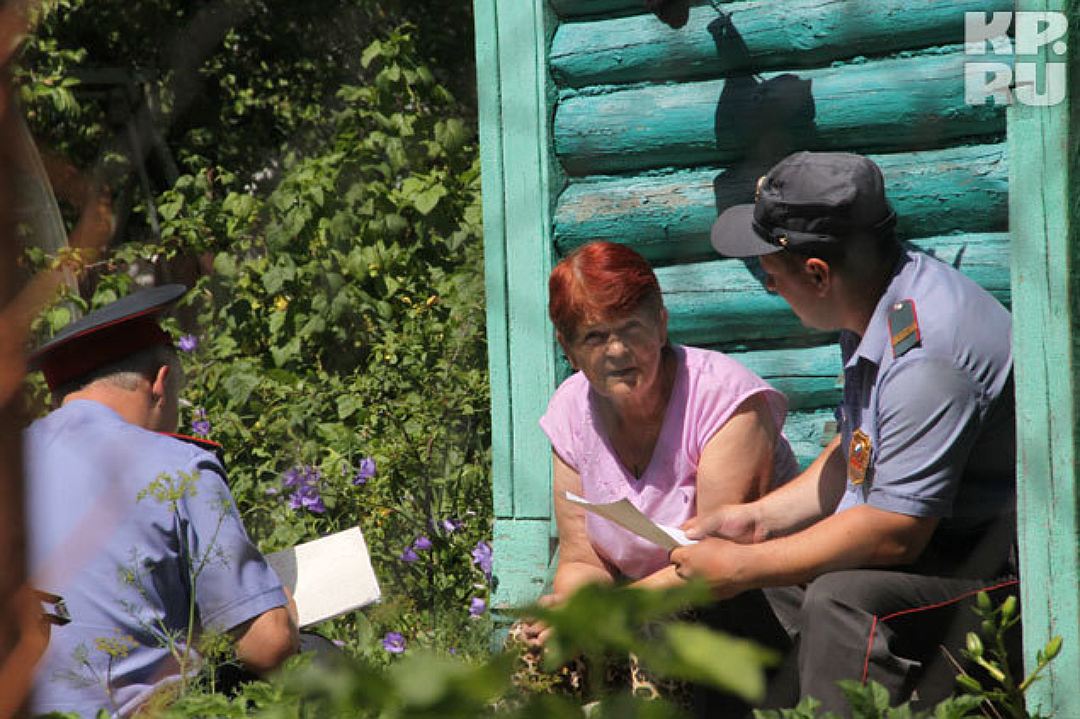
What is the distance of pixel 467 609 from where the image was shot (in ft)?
14.2

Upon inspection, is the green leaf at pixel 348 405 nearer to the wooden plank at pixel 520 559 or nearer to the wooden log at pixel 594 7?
the wooden plank at pixel 520 559

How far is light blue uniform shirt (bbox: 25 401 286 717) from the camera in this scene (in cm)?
280

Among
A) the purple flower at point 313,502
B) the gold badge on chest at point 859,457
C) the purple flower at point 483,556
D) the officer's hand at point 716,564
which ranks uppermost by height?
the gold badge on chest at point 859,457

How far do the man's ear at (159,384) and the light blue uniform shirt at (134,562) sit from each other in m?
0.13

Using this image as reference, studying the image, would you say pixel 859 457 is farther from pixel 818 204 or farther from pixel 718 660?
pixel 718 660

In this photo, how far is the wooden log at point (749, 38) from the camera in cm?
343

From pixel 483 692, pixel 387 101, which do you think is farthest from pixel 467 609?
pixel 483 692

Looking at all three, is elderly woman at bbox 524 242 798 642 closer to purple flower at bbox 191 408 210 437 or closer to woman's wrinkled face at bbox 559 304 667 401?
woman's wrinkled face at bbox 559 304 667 401

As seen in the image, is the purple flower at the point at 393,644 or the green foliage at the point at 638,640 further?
the purple flower at the point at 393,644

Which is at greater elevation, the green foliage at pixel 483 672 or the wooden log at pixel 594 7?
the wooden log at pixel 594 7

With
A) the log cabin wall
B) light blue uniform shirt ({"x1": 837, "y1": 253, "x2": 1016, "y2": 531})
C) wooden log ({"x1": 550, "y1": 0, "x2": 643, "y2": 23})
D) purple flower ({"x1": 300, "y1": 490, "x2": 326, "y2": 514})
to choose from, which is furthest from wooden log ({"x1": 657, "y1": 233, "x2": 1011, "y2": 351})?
purple flower ({"x1": 300, "y1": 490, "x2": 326, "y2": 514})

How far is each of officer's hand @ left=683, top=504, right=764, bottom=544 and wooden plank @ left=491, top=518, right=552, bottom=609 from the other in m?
0.78

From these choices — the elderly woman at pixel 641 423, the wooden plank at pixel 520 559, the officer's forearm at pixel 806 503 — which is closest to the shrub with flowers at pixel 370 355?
the wooden plank at pixel 520 559

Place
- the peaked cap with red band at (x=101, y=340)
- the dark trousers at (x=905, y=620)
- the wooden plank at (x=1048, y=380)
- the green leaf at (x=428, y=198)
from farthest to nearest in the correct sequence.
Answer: the green leaf at (x=428, y=198), the peaked cap with red band at (x=101, y=340), the dark trousers at (x=905, y=620), the wooden plank at (x=1048, y=380)
